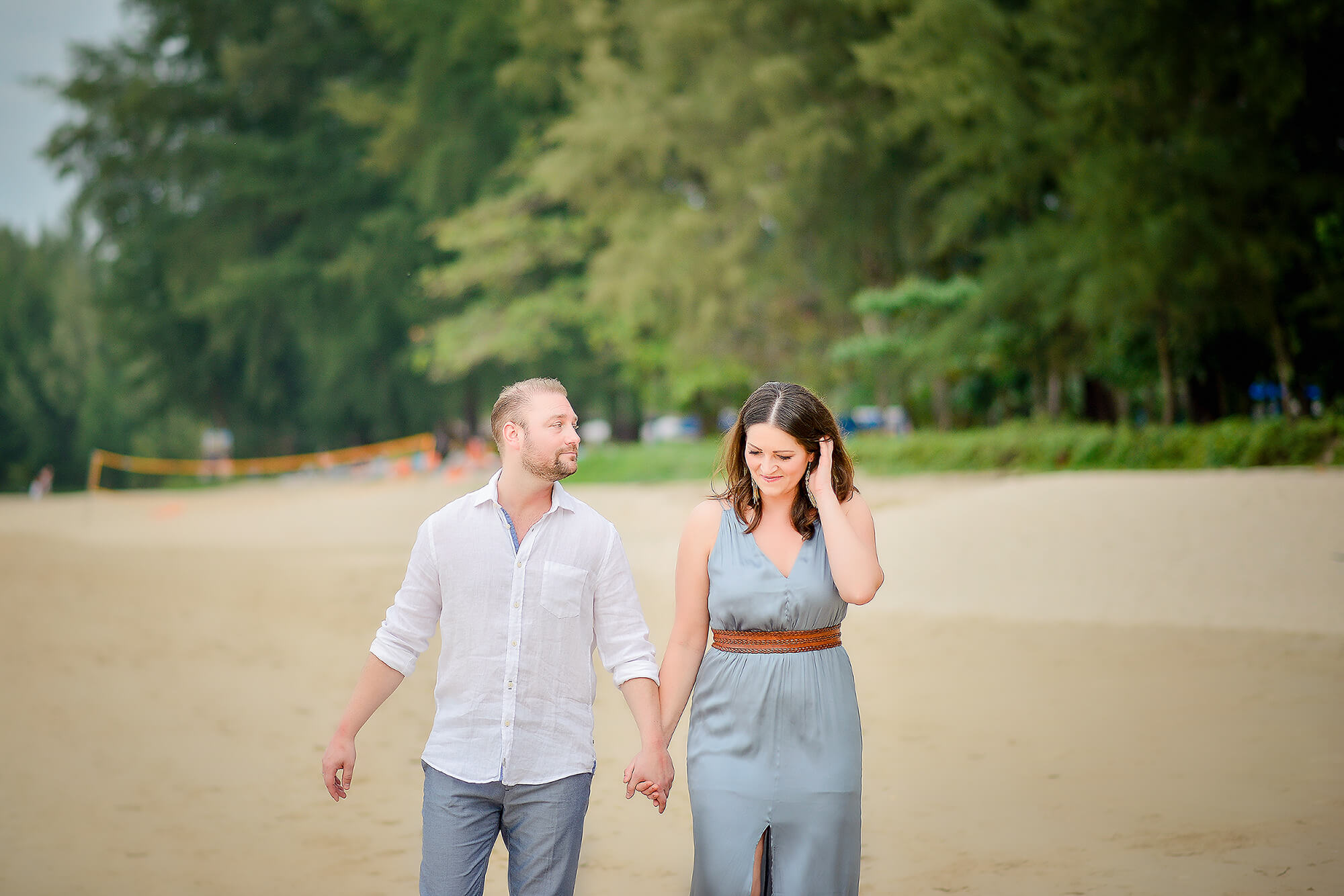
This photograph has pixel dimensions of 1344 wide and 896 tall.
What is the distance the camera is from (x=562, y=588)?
3154mm

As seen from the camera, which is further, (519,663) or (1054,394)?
(1054,394)

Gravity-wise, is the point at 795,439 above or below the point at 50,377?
below

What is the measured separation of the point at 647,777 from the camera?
3150mm

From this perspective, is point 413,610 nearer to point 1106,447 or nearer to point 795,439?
point 795,439

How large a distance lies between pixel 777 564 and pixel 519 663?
664mm

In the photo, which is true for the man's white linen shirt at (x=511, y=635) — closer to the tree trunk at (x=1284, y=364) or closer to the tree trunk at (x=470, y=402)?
the tree trunk at (x=1284, y=364)

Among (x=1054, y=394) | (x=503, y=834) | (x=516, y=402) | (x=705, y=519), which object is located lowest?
(x=503, y=834)

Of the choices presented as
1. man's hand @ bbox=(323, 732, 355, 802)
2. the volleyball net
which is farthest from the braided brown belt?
the volleyball net

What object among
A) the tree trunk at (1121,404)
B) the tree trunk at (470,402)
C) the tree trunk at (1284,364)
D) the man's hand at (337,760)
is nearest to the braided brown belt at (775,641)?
the man's hand at (337,760)

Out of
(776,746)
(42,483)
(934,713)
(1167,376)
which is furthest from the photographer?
(42,483)

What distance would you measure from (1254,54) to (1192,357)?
6.48 metres

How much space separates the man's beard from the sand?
2809mm

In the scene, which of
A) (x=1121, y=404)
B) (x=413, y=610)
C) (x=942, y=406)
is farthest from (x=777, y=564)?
(x=1121, y=404)

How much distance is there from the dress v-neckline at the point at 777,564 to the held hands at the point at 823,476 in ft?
0.40
